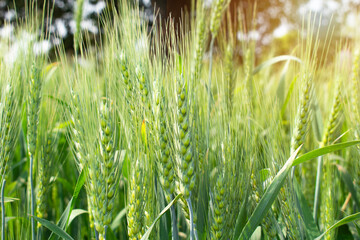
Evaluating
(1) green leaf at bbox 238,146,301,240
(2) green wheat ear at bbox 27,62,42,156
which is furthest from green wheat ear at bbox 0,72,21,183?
(1) green leaf at bbox 238,146,301,240

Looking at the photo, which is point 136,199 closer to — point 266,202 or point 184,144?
point 184,144

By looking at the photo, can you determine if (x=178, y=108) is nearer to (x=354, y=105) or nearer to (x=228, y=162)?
(x=228, y=162)

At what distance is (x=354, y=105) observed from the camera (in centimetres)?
123

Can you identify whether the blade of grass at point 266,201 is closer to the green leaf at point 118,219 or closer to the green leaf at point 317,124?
the green leaf at point 118,219

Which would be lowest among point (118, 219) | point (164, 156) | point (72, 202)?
point (118, 219)

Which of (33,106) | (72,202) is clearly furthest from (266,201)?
(33,106)

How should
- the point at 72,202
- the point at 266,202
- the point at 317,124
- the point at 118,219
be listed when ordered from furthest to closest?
the point at 317,124, the point at 118,219, the point at 72,202, the point at 266,202

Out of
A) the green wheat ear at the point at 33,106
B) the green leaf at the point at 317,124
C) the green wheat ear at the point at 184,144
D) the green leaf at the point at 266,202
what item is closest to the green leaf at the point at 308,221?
the green leaf at the point at 266,202

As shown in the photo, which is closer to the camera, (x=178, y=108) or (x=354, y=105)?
(x=178, y=108)

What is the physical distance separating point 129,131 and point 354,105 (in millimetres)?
831

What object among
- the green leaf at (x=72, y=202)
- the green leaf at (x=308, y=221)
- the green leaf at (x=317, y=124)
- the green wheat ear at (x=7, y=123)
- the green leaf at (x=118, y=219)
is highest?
the green wheat ear at (x=7, y=123)

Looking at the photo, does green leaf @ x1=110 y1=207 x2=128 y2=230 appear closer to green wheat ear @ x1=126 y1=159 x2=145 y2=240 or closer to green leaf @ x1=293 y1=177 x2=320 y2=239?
green wheat ear @ x1=126 y1=159 x2=145 y2=240

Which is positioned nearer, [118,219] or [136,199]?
[136,199]

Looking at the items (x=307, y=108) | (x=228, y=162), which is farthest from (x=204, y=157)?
(x=307, y=108)
